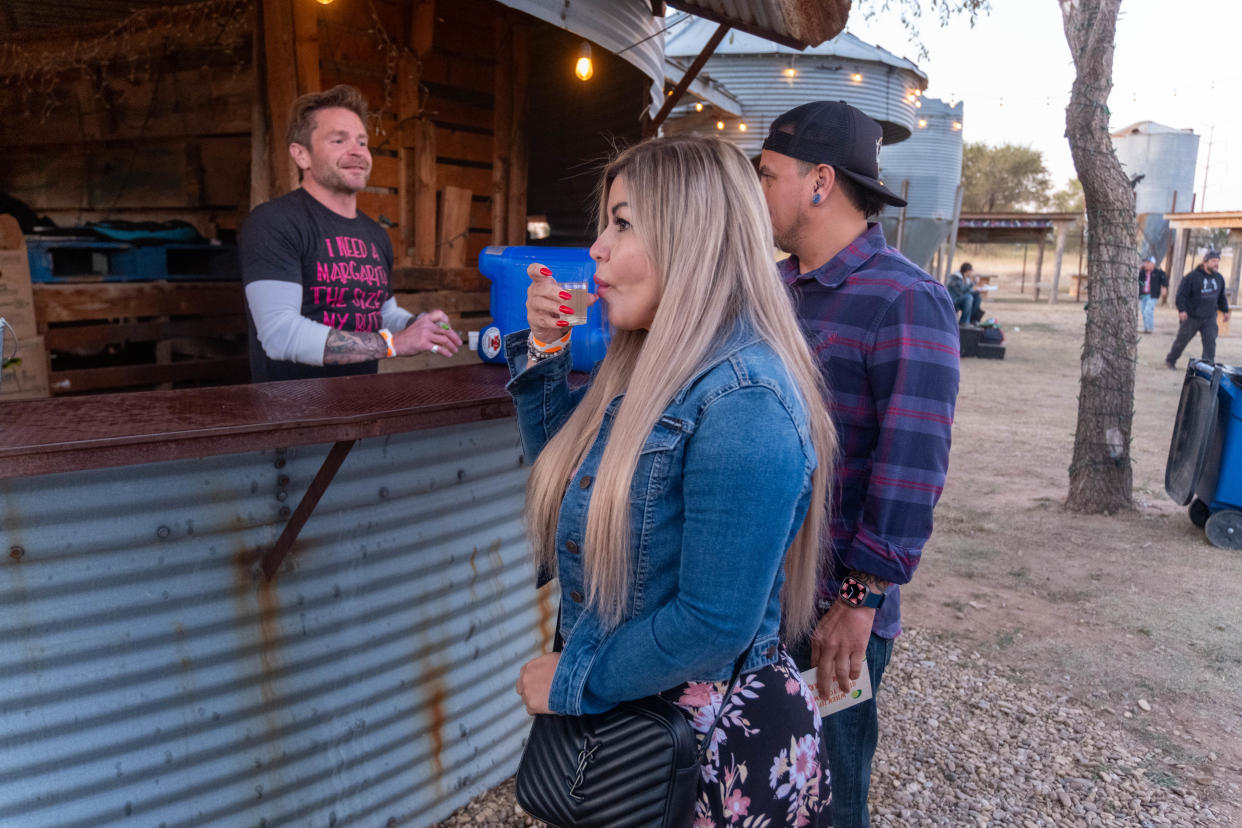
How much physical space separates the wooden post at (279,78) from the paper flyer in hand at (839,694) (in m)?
4.38

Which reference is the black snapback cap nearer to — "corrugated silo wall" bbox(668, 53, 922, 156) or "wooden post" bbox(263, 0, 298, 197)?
"wooden post" bbox(263, 0, 298, 197)

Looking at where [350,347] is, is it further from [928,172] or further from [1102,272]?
[928,172]

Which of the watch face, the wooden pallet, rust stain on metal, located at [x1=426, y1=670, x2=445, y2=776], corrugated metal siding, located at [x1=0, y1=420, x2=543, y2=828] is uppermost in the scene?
the wooden pallet

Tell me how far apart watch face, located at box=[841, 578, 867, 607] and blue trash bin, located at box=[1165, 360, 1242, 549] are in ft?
18.0

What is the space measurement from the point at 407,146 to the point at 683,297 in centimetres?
503

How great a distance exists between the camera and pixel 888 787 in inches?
142

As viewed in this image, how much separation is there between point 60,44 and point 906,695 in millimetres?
6973

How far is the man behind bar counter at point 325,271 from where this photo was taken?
2859 mm

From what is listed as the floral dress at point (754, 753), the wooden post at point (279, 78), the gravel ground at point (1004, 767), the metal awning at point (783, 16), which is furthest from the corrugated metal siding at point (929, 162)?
the floral dress at point (754, 753)

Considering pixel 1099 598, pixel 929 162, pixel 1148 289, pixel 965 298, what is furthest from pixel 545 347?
pixel 929 162

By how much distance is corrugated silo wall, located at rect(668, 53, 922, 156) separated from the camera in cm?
1931

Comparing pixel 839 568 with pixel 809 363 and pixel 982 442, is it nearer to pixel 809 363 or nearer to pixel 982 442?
pixel 809 363

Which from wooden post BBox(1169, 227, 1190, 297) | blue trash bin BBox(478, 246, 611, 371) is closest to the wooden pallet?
blue trash bin BBox(478, 246, 611, 371)

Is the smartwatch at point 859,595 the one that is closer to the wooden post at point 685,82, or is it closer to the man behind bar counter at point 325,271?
the man behind bar counter at point 325,271
